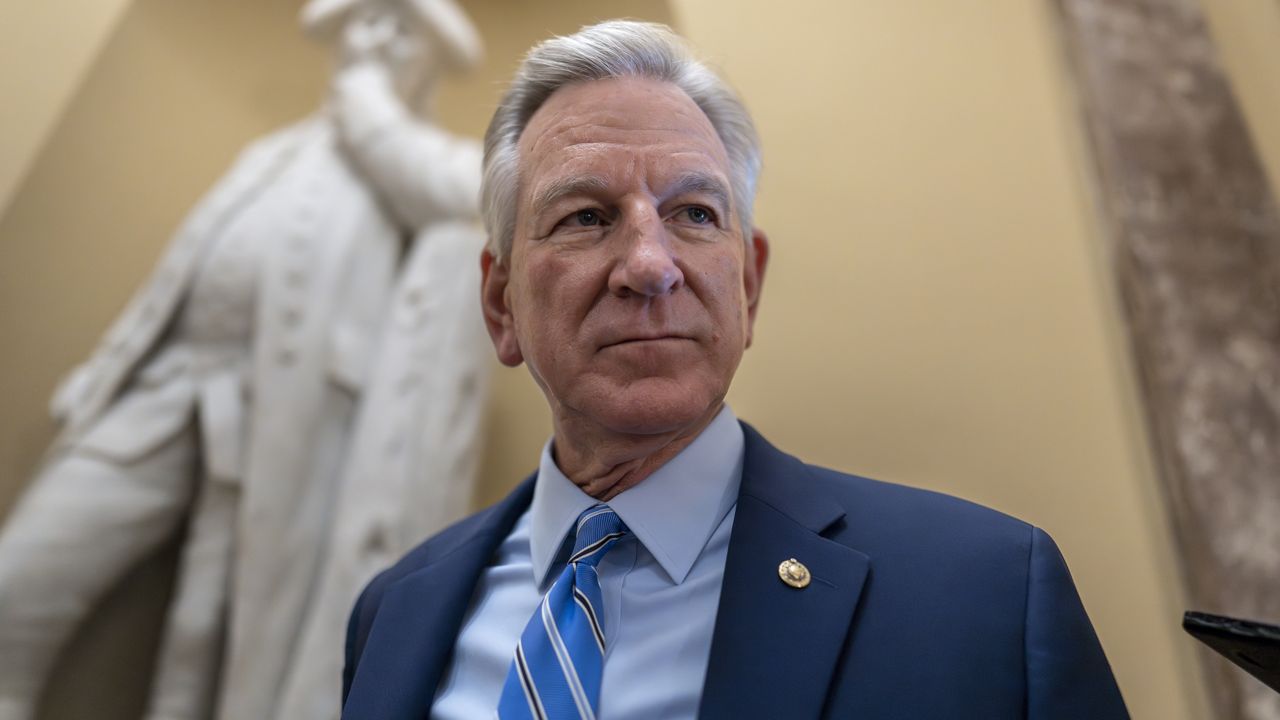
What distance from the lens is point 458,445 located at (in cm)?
169

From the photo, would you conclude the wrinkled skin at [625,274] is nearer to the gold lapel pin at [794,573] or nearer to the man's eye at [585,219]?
the man's eye at [585,219]

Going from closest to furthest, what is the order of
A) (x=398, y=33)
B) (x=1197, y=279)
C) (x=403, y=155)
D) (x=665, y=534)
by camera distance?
1. (x=665, y=534)
2. (x=1197, y=279)
3. (x=403, y=155)
4. (x=398, y=33)

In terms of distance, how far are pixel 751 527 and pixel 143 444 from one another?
4.34 ft

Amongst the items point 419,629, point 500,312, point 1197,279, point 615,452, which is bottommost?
point 419,629

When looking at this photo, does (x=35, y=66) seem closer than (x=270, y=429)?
No

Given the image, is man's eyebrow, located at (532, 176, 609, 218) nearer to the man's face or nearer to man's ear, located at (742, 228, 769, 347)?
the man's face

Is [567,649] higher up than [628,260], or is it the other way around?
[628,260]

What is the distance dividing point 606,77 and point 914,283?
98 cm

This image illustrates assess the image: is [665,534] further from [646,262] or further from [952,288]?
[952,288]

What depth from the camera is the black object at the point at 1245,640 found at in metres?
0.49

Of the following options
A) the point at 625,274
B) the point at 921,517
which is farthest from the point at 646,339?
the point at 921,517

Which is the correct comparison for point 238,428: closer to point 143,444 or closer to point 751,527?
point 143,444

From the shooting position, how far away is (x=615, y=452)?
82cm

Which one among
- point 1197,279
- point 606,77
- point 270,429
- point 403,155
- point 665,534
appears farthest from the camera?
point 403,155
